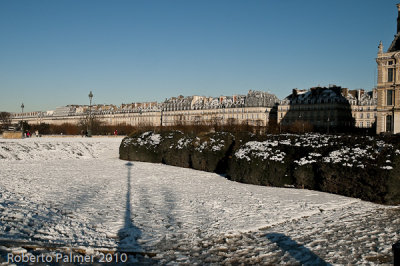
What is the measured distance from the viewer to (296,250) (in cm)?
656

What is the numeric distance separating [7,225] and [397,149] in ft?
33.8

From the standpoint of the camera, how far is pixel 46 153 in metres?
26.1

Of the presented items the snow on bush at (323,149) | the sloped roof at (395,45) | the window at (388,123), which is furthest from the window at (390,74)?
the snow on bush at (323,149)

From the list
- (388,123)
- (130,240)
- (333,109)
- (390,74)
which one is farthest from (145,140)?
(333,109)

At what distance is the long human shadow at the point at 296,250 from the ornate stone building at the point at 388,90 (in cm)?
3472

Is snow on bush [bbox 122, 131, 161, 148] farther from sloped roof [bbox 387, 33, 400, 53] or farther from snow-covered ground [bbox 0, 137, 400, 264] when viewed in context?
sloped roof [bbox 387, 33, 400, 53]

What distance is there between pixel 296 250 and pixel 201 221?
8.13 ft

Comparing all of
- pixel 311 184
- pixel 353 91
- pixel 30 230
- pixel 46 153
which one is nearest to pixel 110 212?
pixel 30 230

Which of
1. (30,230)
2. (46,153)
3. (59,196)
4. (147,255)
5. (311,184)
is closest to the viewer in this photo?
(147,255)

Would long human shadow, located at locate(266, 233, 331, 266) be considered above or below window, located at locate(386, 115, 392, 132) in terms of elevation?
below

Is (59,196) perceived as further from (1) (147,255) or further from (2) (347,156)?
(2) (347,156)

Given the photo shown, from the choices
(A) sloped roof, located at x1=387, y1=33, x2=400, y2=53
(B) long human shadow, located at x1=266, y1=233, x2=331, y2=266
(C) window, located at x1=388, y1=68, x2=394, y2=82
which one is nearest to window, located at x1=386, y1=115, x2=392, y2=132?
(C) window, located at x1=388, y1=68, x2=394, y2=82

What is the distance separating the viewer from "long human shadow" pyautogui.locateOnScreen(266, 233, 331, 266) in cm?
606

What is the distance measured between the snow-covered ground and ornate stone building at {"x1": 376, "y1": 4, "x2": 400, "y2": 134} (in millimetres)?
30166
